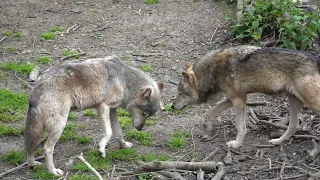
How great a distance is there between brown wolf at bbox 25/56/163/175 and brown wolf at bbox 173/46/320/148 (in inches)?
28.2

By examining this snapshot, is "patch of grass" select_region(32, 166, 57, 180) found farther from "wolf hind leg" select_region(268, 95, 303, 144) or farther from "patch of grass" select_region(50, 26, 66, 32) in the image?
"patch of grass" select_region(50, 26, 66, 32)

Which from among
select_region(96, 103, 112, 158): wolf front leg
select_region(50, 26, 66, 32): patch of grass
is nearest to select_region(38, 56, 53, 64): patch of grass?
select_region(50, 26, 66, 32): patch of grass

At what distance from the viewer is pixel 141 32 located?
13617 millimetres

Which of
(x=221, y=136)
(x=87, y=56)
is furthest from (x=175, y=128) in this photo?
(x=87, y=56)

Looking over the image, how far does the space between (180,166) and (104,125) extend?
139cm

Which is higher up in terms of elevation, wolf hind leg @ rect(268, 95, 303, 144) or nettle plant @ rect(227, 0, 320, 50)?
nettle plant @ rect(227, 0, 320, 50)

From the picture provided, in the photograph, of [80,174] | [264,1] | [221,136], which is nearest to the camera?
[80,174]

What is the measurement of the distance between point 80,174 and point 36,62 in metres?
4.85

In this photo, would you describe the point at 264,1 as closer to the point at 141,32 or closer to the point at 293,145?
the point at 141,32

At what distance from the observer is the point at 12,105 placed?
10008mm

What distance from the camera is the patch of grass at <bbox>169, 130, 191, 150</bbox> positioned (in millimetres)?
8828

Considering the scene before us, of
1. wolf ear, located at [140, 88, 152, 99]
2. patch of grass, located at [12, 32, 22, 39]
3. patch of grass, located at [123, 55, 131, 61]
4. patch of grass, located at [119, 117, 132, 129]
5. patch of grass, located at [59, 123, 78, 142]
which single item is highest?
wolf ear, located at [140, 88, 152, 99]

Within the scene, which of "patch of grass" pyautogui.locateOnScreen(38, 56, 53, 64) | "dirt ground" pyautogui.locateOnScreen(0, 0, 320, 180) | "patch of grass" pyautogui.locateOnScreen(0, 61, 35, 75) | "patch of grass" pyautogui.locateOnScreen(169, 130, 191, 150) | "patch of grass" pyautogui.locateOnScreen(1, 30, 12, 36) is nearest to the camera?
"dirt ground" pyautogui.locateOnScreen(0, 0, 320, 180)

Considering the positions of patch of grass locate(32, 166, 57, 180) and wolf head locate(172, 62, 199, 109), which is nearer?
patch of grass locate(32, 166, 57, 180)
